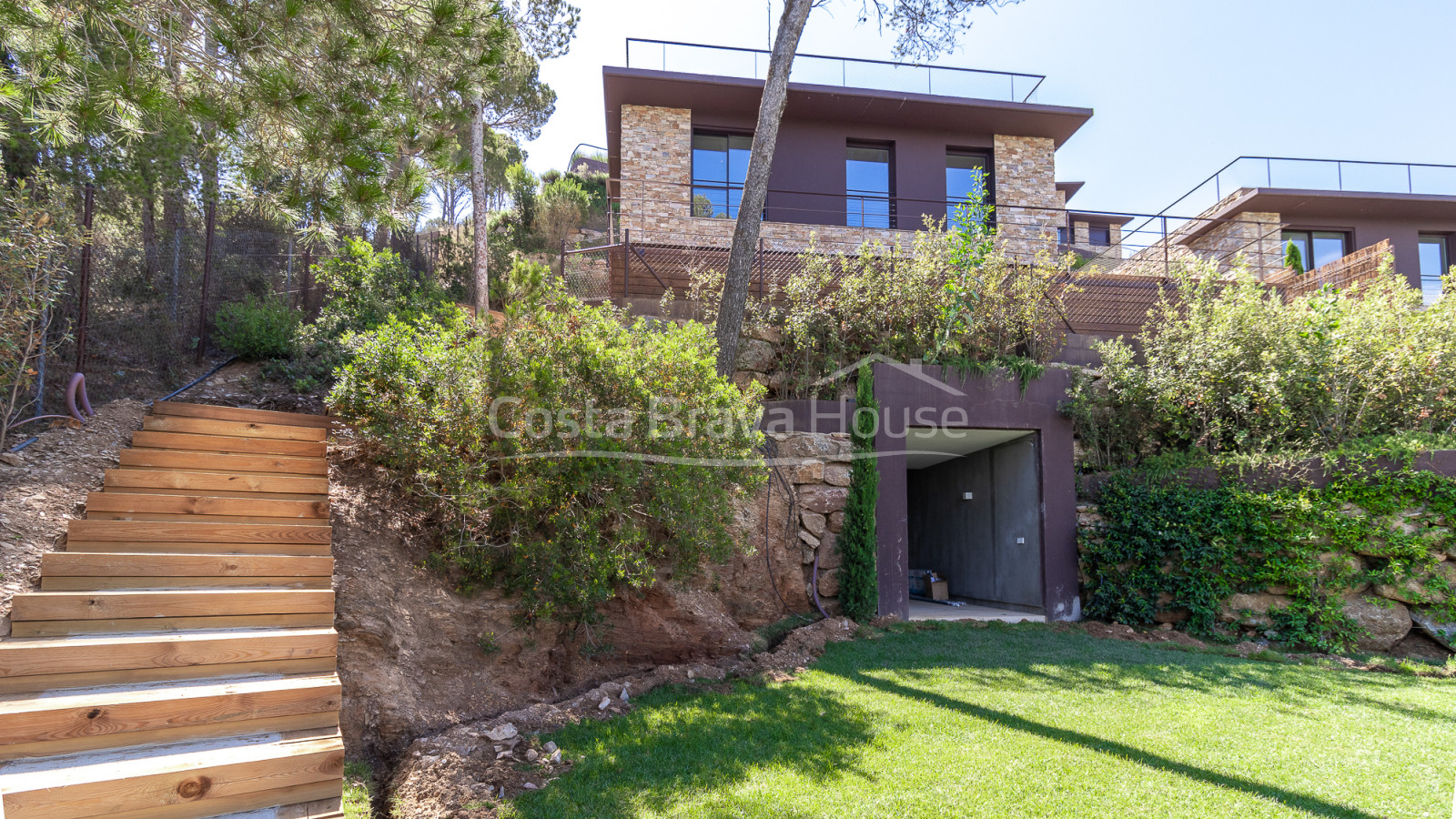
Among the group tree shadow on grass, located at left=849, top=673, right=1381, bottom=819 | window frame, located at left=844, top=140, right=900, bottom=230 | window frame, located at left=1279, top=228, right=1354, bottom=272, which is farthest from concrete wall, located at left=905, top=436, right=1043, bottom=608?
window frame, located at left=1279, top=228, right=1354, bottom=272

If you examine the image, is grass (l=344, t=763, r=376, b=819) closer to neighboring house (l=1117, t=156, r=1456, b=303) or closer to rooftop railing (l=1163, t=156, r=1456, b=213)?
neighboring house (l=1117, t=156, r=1456, b=303)

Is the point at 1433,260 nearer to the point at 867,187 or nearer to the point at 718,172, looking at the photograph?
the point at 867,187

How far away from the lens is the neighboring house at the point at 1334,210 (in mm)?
15227

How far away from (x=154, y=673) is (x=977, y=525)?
10437 mm

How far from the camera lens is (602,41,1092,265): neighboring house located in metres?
12.4

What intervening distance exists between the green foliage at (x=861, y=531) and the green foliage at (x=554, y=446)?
2.84 metres

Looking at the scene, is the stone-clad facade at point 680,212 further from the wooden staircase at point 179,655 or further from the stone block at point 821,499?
the wooden staircase at point 179,655

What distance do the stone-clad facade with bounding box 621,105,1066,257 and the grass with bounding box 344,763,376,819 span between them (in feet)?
32.1

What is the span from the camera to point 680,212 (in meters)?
12.5

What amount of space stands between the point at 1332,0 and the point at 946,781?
9376mm

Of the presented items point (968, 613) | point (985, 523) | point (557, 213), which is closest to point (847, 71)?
point (557, 213)

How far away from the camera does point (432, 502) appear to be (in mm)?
5160

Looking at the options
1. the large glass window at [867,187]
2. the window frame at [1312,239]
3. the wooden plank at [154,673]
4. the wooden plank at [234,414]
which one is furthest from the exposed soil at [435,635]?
the window frame at [1312,239]

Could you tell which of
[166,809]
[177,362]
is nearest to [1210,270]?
[166,809]
